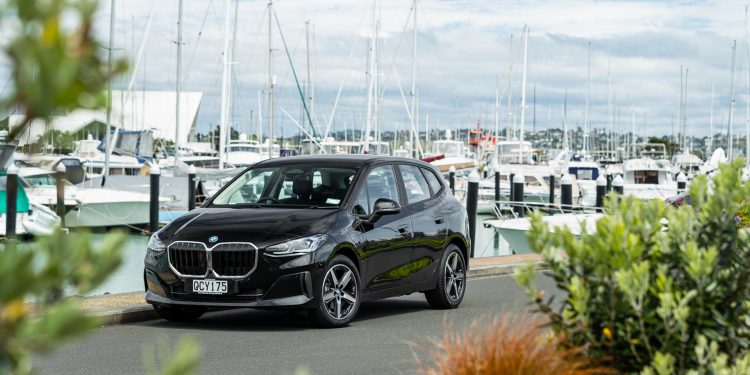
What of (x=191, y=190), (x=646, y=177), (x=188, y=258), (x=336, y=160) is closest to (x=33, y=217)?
(x=191, y=190)

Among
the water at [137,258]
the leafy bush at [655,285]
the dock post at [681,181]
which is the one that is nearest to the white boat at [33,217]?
the water at [137,258]

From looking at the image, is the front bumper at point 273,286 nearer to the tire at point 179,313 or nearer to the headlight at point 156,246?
the headlight at point 156,246

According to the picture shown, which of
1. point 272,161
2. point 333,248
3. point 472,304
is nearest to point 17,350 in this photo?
point 333,248

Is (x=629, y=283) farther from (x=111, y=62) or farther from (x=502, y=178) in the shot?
(x=502, y=178)

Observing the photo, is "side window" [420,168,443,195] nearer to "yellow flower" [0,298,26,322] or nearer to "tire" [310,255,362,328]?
"tire" [310,255,362,328]

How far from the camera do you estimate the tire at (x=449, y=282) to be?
14547mm

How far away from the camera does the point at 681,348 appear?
5508mm

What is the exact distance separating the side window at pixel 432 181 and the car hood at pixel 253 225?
220cm

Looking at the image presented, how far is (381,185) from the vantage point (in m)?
13.7

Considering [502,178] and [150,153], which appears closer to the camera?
[150,153]

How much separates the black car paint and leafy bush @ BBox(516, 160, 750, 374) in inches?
249

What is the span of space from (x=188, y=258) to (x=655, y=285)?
737 centimetres

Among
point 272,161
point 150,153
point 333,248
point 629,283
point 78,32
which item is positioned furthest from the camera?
point 150,153

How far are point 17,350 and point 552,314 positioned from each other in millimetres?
3993
